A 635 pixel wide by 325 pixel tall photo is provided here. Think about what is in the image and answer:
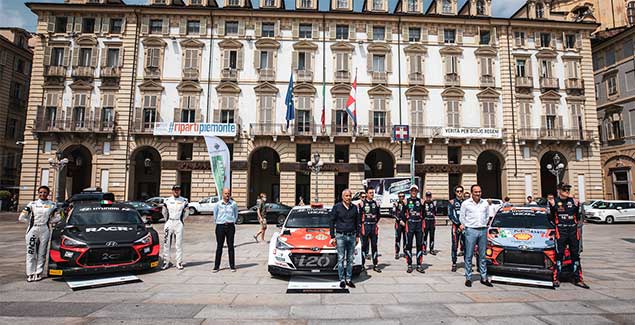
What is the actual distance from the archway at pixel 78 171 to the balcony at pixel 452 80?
102 feet

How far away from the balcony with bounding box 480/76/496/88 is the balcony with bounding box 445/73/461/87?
6.74 feet

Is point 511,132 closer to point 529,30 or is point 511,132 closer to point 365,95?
point 529,30

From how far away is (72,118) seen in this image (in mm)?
26141

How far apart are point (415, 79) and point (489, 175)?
464 inches

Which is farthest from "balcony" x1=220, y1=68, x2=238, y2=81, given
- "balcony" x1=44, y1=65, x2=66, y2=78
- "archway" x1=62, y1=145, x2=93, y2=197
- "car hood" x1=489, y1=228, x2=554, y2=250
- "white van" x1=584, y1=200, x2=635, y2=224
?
"white van" x1=584, y1=200, x2=635, y2=224

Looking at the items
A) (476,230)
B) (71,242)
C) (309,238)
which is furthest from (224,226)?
(476,230)

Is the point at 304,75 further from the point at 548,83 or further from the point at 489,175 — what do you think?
the point at 548,83

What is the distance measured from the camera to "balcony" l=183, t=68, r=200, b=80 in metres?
26.9

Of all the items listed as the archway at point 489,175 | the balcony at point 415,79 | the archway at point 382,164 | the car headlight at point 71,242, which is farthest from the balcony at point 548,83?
the car headlight at point 71,242

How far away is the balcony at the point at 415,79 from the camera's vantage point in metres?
27.6

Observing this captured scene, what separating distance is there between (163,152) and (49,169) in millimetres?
8738

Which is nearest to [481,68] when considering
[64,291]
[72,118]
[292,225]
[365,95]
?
[365,95]

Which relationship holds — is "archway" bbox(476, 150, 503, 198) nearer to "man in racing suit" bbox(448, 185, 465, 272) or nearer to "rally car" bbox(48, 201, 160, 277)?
"man in racing suit" bbox(448, 185, 465, 272)

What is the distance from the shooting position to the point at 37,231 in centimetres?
696
